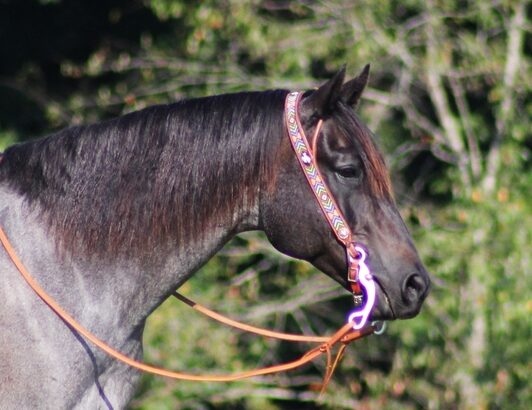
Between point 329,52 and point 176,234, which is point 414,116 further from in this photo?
point 176,234

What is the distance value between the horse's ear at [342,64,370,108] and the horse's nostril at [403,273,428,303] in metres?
0.59

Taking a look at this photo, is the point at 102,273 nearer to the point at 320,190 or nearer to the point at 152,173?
the point at 152,173

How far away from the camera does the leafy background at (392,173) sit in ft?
22.5

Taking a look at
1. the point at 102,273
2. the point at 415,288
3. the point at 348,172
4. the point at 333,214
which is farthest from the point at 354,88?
the point at 102,273

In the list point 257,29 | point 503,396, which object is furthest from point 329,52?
point 503,396

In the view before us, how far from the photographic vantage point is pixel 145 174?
3105 mm

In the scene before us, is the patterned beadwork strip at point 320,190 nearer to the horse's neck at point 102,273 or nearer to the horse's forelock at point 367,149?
the horse's forelock at point 367,149

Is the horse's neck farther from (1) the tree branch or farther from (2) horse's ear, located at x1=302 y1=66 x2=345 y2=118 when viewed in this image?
(1) the tree branch

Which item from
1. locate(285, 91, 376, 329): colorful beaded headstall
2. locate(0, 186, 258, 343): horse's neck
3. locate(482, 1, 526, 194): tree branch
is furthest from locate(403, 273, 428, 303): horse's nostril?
locate(482, 1, 526, 194): tree branch

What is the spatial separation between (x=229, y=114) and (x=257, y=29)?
4304mm

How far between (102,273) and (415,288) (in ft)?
3.09

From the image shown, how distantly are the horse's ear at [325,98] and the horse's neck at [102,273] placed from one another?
361 mm

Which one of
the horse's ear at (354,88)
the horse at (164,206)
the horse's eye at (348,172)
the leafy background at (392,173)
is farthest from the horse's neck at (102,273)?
the leafy background at (392,173)

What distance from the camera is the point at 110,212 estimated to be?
3.09m
